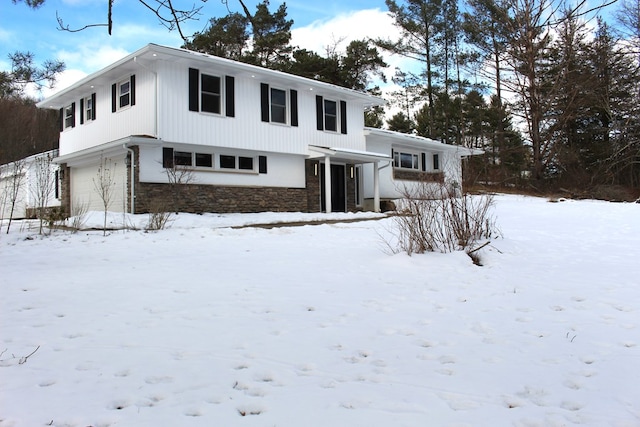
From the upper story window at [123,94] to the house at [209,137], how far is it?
41mm

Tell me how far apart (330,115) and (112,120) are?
26.0 ft

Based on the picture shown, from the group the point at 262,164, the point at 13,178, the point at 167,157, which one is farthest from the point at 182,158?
the point at 13,178

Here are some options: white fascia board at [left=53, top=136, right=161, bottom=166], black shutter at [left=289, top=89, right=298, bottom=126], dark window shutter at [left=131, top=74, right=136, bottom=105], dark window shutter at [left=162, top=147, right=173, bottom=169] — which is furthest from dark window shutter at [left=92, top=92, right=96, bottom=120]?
black shutter at [left=289, top=89, right=298, bottom=126]

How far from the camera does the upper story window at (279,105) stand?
15.4 m

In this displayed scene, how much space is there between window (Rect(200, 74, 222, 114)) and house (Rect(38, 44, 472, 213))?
3 centimetres

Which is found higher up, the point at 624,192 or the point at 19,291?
the point at 624,192

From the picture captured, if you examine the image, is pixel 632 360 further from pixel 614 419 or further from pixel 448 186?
pixel 448 186

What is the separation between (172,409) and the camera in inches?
93.4

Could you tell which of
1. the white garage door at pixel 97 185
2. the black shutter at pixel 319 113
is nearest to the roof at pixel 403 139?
the black shutter at pixel 319 113

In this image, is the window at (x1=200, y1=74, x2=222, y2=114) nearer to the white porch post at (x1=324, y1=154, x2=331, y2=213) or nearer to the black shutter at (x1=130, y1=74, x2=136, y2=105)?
the black shutter at (x1=130, y1=74, x2=136, y2=105)

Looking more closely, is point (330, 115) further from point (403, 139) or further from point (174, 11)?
point (174, 11)

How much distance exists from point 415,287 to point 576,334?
1.91 meters

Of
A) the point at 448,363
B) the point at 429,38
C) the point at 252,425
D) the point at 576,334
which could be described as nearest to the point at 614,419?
the point at 448,363

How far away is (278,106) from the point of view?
15.9 metres
